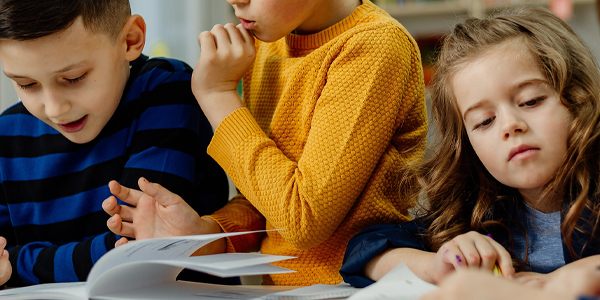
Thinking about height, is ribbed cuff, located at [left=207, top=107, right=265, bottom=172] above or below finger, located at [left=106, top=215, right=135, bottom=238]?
above

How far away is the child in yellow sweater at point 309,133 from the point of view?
0.78 m

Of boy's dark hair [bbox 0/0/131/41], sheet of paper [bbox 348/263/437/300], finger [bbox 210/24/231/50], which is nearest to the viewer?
sheet of paper [bbox 348/263/437/300]

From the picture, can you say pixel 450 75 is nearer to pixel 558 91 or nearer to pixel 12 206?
pixel 558 91

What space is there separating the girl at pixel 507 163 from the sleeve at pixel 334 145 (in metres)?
0.08

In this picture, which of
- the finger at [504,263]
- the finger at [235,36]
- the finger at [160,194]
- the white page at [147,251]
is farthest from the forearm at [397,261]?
the finger at [235,36]

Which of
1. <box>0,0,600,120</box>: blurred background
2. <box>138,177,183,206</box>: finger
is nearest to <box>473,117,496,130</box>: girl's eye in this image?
<box>138,177,183,206</box>: finger

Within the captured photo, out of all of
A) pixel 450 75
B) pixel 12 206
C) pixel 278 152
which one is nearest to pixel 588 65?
pixel 450 75

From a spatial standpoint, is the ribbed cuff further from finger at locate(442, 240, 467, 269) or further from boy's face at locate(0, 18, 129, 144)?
finger at locate(442, 240, 467, 269)

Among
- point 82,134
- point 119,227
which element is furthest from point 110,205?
point 82,134

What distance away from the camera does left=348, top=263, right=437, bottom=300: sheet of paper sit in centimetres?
54

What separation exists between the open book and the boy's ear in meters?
0.43

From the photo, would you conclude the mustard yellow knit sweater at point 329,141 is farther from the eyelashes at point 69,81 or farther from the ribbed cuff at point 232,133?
the eyelashes at point 69,81

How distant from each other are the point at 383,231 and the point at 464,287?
0.40 m

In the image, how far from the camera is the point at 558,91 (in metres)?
0.70
